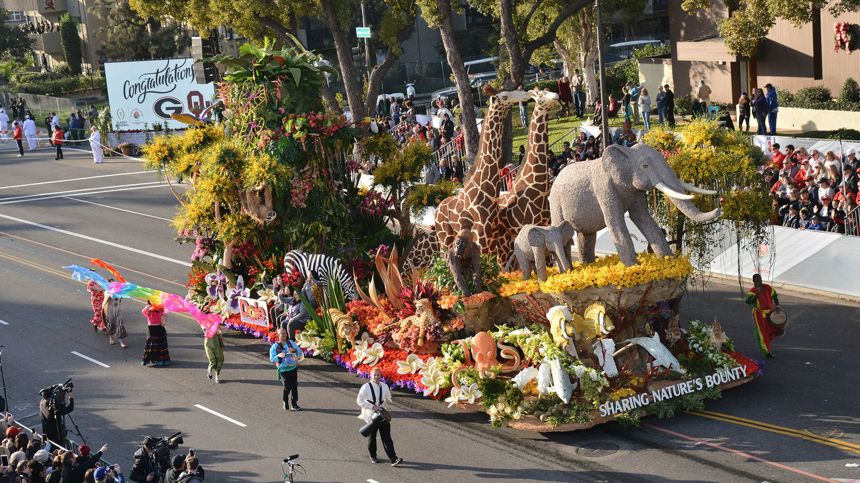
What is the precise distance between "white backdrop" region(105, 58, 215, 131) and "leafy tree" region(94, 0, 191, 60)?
1856cm

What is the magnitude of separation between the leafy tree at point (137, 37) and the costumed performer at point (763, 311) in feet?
170

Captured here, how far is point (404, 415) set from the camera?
2105cm

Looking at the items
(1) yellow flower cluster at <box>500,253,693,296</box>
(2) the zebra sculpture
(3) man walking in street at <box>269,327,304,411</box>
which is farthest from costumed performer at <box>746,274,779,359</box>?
(3) man walking in street at <box>269,327,304,411</box>

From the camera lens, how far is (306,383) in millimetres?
22984

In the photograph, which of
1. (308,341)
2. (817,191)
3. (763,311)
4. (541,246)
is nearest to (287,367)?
(308,341)

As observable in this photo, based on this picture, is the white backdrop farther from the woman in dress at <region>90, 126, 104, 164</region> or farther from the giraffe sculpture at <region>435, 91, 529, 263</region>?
the giraffe sculpture at <region>435, 91, 529, 263</region>

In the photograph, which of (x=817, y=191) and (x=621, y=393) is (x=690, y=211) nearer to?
(x=621, y=393)

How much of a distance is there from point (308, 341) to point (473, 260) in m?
4.45

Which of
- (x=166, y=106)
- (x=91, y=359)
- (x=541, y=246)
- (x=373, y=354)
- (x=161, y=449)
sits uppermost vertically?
(x=166, y=106)

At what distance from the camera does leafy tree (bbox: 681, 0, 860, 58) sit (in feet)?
95.4

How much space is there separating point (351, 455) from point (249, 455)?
1749 mm

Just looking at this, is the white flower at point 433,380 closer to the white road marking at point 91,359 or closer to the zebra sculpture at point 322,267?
the zebra sculpture at point 322,267

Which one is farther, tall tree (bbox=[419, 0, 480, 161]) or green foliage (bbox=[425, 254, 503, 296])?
tall tree (bbox=[419, 0, 480, 161])

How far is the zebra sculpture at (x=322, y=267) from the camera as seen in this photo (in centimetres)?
2414
